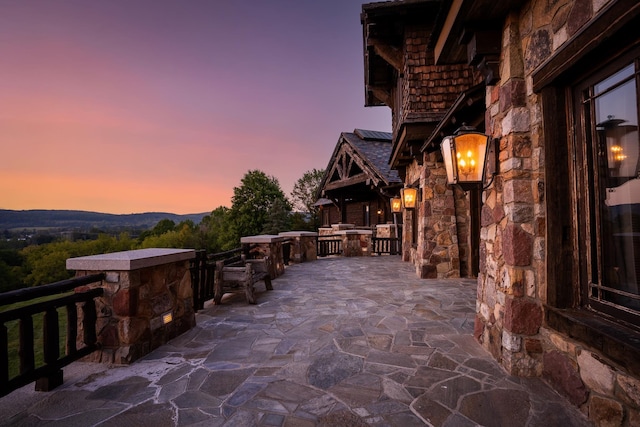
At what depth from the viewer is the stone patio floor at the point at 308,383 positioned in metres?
1.97

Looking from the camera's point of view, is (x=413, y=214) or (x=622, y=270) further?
(x=413, y=214)

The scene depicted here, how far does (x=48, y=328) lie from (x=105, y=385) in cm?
73

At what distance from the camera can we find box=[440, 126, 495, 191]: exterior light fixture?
3038 mm

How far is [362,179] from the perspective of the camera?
1505cm

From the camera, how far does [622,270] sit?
1873 millimetres

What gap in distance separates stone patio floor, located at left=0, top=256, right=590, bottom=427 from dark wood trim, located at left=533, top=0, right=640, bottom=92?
256 cm

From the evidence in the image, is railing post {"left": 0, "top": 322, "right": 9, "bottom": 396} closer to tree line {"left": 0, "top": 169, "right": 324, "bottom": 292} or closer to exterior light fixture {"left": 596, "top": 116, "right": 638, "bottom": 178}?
exterior light fixture {"left": 596, "top": 116, "right": 638, "bottom": 178}

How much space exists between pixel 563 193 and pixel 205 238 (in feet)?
124

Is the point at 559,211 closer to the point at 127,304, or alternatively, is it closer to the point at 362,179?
the point at 127,304

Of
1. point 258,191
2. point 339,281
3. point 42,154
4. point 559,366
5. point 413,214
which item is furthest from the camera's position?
point 258,191

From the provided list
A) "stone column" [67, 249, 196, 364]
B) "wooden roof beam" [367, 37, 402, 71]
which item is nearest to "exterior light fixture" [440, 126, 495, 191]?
"stone column" [67, 249, 196, 364]

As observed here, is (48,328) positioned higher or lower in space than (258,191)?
lower

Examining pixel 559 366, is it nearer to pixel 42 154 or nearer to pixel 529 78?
pixel 529 78

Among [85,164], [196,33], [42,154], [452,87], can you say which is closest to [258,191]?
[85,164]
